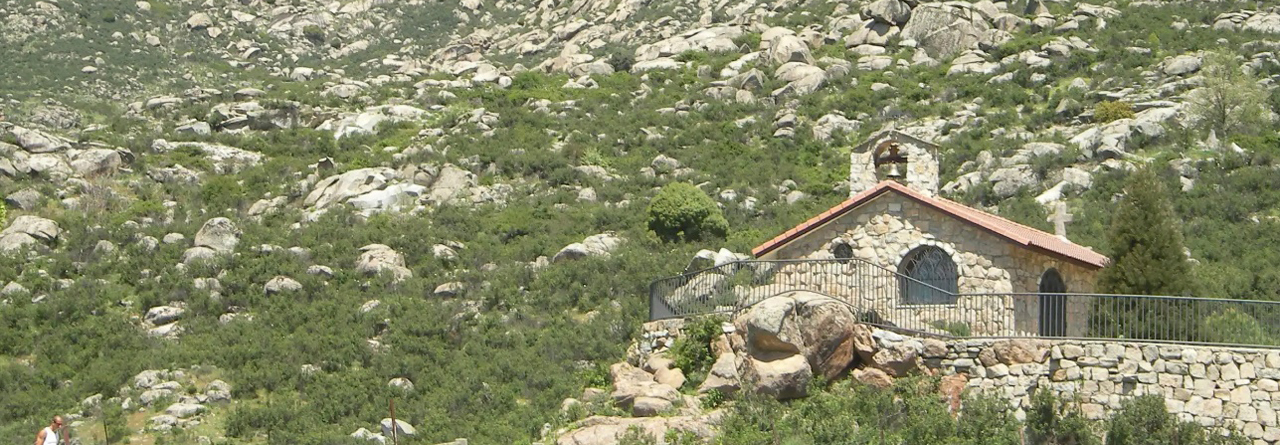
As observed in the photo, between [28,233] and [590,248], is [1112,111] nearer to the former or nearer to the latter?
[590,248]

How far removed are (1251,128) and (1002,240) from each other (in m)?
29.1

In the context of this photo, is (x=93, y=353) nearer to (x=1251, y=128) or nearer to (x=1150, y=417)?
(x=1150, y=417)

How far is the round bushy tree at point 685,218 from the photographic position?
41.2 meters

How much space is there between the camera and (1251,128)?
158 ft

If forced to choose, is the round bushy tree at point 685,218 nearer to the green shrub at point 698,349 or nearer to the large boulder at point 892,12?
the green shrub at point 698,349

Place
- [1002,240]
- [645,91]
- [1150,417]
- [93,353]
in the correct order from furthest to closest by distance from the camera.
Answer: [645,91]
[93,353]
[1002,240]
[1150,417]

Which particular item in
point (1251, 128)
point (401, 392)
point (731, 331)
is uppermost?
point (1251, 128)

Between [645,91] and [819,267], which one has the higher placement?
[645,91]

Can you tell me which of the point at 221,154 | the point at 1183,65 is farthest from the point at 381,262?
the point at 1183,65

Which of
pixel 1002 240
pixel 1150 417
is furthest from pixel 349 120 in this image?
pixel 1150 417

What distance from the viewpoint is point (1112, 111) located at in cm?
4947

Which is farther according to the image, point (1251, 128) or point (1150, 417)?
point (1251, 128)

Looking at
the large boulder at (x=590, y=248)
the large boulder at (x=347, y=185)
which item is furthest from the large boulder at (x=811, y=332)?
the large boulder at (x=347, y=185)

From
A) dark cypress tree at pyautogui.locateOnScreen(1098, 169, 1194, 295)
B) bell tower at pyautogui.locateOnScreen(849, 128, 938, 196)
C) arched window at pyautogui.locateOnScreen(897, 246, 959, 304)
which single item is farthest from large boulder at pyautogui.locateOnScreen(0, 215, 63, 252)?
dark cypress tree at pyautogui.locateOnScreen(1098, 169, 1194, 295)
